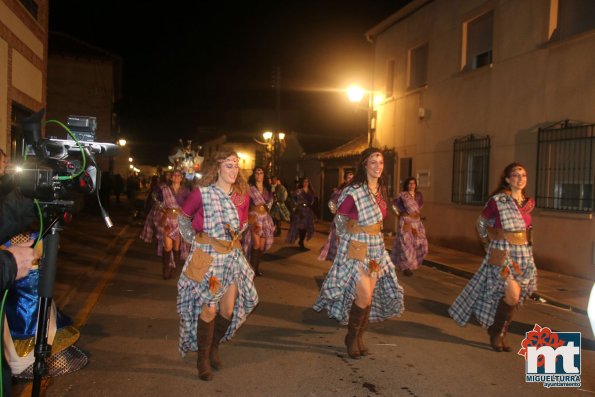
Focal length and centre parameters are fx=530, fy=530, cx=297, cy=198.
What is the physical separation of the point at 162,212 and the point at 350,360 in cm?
503

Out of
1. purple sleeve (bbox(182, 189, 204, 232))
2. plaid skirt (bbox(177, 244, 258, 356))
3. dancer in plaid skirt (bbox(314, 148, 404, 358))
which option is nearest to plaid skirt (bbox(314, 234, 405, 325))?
dancer in plaid skirt (bbox(314, 148, 404, 358))

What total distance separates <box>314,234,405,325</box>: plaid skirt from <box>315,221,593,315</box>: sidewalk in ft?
11.4

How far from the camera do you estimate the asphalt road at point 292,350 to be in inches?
→ 164

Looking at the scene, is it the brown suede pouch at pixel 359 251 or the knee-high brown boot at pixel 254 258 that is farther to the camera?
the knee-high brown boot at pixel 254 258

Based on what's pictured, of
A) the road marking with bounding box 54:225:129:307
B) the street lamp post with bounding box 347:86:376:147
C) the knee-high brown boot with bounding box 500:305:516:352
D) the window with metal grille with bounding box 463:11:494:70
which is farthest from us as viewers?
the street lamp post with bounding box 347:86:376:147

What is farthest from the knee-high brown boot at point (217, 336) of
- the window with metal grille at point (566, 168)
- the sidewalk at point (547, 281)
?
the window with metal grille at point (566, 168)

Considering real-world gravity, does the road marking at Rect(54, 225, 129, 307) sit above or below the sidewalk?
below

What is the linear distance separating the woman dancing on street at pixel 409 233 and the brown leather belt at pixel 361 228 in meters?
4.47

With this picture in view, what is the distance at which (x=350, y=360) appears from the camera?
480 centimetres

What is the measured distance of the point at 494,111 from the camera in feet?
39.2

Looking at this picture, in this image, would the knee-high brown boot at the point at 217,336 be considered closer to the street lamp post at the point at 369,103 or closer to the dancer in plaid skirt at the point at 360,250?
the dancer in plaid skirt at the point at 360,250

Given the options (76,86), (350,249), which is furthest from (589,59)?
(76,86)

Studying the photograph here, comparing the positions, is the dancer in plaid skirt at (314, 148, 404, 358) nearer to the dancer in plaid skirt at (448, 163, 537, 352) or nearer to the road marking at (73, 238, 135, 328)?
the dancer in plaid skirt at (448, 163, 537, 352)

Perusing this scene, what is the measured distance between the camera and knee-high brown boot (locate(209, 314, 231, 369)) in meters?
4.40
